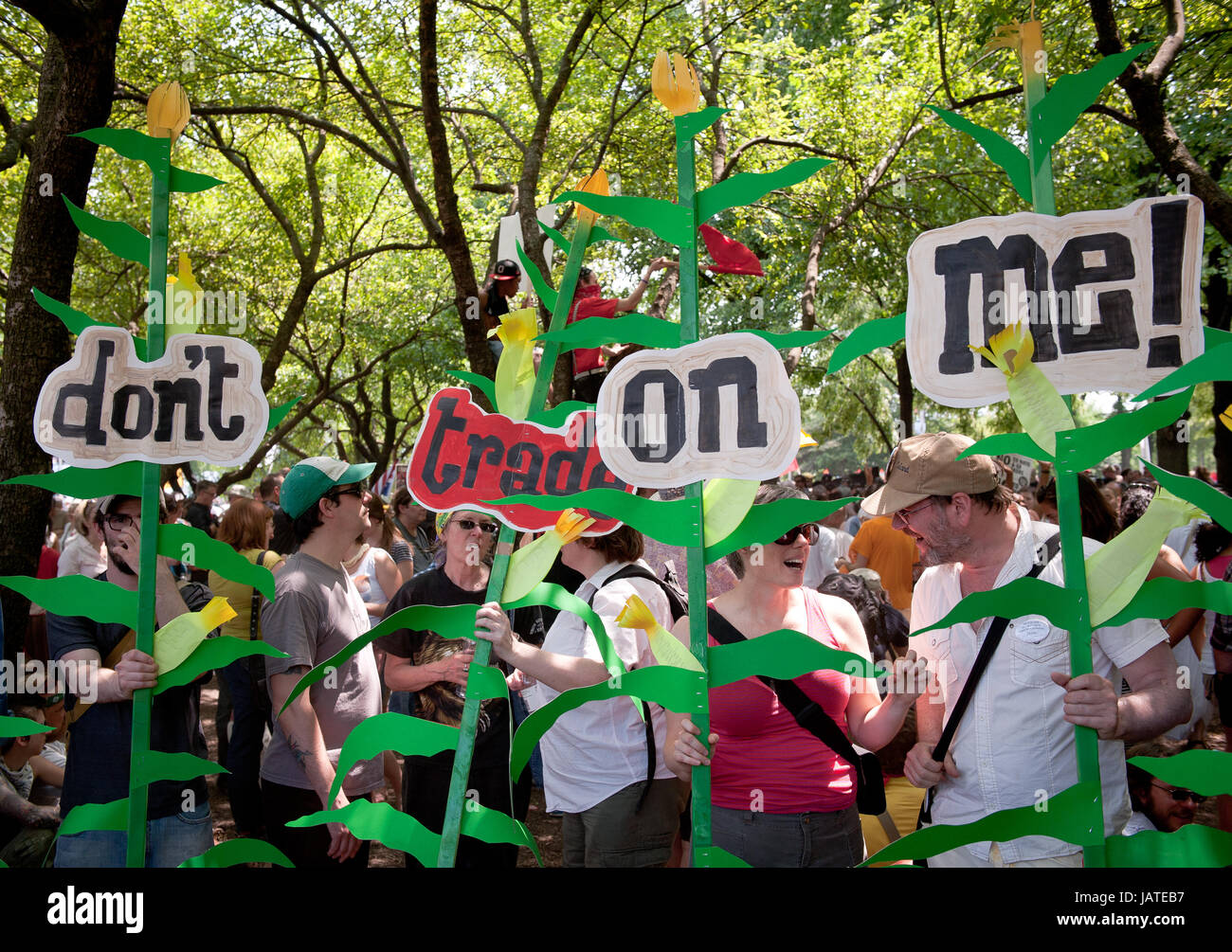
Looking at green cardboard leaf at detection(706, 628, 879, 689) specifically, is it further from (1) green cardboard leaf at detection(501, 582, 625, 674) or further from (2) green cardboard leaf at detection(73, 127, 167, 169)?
(2) green cardboard leaf at detection(73, 127, 167, 169)

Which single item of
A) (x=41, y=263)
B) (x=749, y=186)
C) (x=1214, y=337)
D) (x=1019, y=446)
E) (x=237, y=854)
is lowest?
(x=237, y=854)

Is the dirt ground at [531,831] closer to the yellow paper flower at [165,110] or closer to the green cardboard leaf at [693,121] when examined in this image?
the yellow paper flower at [165,110]

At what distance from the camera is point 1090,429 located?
199 centimetres

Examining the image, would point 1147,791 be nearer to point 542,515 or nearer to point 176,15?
point 542,515

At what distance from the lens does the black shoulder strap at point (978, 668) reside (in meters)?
2.44

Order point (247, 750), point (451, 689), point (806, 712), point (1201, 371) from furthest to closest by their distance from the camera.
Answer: point (247, 750), point (451, 689), point (806, 712), point (1201, 371)

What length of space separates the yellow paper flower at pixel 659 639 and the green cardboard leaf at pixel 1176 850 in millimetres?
952

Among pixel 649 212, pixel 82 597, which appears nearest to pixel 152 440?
pixel 82 597

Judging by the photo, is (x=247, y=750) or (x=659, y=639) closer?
(x=659, y=639)

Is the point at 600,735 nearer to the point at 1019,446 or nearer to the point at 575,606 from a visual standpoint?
the point at 575,606

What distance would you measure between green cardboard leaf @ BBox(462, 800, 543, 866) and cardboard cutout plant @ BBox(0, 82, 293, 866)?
48cm

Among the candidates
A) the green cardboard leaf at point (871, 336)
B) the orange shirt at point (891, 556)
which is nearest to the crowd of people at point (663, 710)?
the green cardboard leaf at point (871, 336)

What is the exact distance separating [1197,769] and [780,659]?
0.85m

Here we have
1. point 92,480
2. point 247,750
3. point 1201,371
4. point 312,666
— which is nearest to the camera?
point 1201,371
